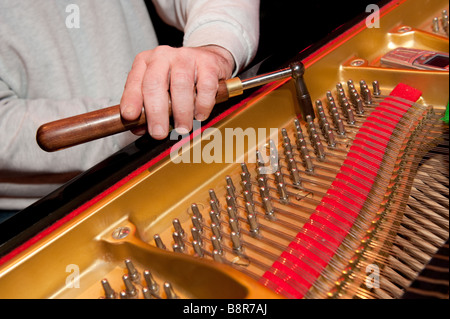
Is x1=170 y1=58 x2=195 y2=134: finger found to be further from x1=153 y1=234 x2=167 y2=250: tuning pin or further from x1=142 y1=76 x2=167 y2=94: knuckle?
x1=153 y1=234 x2=167 y2=250: tuning pin

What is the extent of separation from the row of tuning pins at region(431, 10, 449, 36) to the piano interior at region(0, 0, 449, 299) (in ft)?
1.34

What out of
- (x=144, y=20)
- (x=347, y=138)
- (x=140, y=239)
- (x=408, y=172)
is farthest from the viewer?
(x=144, y=20)

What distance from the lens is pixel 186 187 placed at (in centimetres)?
135

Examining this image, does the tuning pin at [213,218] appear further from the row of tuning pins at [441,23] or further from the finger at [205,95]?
the row of tuning pins at [441,23]

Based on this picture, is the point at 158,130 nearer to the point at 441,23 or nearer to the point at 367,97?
the point at 367,97

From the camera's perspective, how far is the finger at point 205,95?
1.37 m

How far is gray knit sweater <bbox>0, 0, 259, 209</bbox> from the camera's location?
1811 mm

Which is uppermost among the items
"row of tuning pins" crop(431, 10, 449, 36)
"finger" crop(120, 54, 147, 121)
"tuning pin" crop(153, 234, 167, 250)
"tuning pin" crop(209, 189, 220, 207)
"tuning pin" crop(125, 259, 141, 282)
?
"row of tuning pins" crop(431, 10, 449, 36)

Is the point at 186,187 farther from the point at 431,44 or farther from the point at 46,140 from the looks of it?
the point at 431,44

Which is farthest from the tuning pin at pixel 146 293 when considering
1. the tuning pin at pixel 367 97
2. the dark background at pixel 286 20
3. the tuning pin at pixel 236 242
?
the dark background at pixel 286 20

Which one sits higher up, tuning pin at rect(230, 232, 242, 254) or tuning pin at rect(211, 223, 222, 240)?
tuning pin at rect(211, 223, 222, 240)

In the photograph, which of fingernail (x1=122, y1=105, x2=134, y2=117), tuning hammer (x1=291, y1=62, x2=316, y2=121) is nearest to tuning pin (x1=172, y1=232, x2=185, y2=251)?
fingernail (x1=122, y1=105, x2=134, y2=117)

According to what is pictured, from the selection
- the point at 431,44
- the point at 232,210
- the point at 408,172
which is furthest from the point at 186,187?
the point at 431,44
